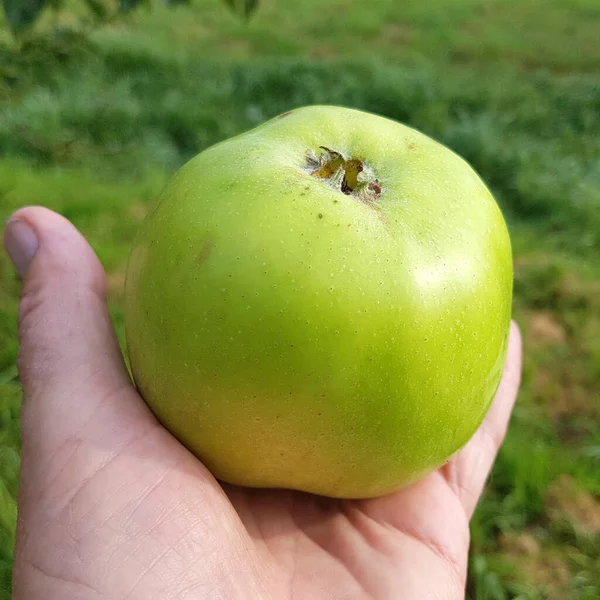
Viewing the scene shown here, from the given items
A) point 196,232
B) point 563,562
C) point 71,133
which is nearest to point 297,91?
point 71,133

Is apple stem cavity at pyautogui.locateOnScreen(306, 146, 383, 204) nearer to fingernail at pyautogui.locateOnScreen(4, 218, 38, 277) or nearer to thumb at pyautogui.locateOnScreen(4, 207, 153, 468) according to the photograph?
thumb at pyautogui.locateOnScreen(4, 207, 153, 468)

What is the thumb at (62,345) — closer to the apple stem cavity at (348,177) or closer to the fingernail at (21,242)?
the fingernail at (21,242)

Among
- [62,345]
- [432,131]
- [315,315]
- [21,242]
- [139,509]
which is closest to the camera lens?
[315,315]

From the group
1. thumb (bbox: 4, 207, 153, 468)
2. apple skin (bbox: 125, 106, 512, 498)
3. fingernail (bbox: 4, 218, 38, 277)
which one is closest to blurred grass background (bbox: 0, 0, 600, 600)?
fingernail (bbox: 4, 218, 38, 277)

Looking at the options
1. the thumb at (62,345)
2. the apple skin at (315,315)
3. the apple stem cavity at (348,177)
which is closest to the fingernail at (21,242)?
the thumb at (62,345)

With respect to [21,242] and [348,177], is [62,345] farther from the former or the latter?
[348,177]

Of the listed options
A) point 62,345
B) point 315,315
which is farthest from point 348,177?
point 62,345

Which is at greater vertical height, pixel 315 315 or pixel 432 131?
pixel 315 315

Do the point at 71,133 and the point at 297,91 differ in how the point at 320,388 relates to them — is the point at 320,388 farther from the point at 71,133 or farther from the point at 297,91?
the point at 297,91
